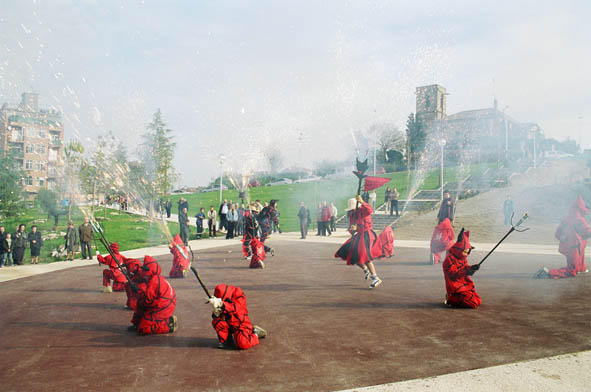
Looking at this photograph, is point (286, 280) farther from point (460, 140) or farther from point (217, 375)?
point (460, 140)

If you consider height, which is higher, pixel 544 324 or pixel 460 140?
pixel 460 140

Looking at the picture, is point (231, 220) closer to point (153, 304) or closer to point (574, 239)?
point (574, 239)

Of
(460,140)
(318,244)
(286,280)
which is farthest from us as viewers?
(460,140)

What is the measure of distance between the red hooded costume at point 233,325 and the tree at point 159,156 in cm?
389

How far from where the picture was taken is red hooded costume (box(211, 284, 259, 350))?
5621 mm

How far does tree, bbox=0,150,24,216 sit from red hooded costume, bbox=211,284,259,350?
2000 centimetres

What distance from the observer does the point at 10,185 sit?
2161 centimetres

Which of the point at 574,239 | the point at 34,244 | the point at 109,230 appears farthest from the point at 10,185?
the point at 574,239

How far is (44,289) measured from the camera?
1037 centimetres

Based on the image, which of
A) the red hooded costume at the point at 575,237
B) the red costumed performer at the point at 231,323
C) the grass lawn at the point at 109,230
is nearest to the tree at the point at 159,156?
the red costumed performer at the point at 231,323

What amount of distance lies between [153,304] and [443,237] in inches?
383

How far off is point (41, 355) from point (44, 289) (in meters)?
5.64

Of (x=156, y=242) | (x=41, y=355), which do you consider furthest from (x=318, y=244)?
(x=41, y=355)

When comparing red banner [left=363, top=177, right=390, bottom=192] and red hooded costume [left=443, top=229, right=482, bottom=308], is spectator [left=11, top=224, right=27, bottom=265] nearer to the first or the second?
red banner [left=363, top=177, right=390, bottom=192]
